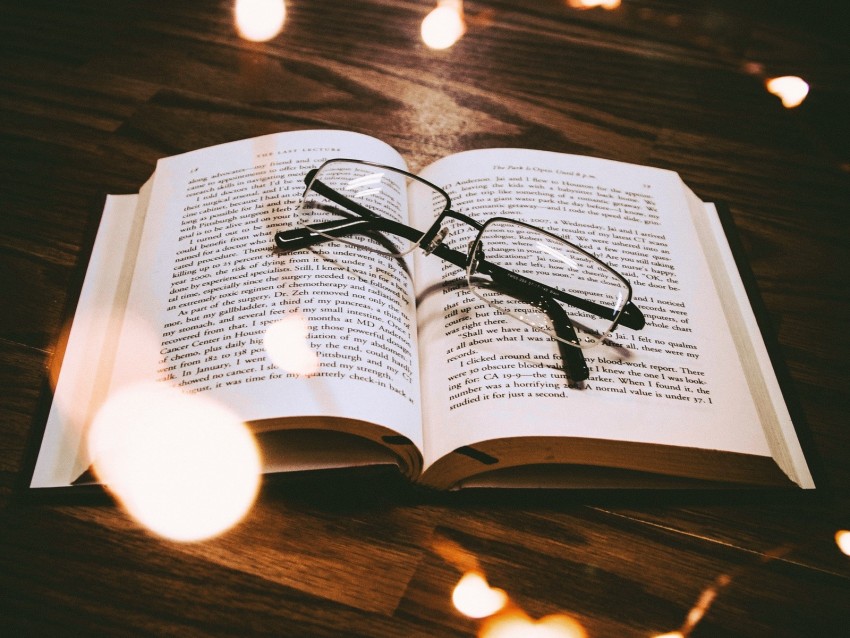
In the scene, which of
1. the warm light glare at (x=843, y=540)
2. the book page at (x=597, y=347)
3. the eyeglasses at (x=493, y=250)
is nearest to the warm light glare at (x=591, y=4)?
the book page at (x=597, y=347)

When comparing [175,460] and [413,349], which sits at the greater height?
[413,349]

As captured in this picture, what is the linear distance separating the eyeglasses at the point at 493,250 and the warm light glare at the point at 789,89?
1.86 feet

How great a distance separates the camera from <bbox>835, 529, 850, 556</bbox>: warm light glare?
555 mm

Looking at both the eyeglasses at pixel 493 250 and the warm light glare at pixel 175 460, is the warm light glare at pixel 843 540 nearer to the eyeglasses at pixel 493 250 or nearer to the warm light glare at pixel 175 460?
A: the eyeglasses at pixel 493 250

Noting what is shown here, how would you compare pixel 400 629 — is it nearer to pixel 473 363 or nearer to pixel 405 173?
pixel 473 363

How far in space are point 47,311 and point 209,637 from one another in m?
0.39

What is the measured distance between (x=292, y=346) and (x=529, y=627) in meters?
0.32

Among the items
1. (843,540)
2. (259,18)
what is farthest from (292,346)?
(259,18)

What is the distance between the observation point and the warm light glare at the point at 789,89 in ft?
3.17

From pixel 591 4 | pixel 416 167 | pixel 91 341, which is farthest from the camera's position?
pixel 591 4

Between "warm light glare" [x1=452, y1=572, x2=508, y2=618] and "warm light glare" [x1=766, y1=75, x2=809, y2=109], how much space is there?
88 cm

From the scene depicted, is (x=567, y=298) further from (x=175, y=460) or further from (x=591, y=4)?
(x=591, y=4)

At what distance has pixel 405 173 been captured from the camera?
0.73 m

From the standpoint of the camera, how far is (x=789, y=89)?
0.98 m
